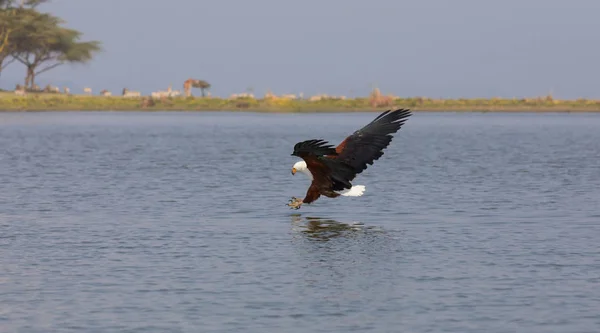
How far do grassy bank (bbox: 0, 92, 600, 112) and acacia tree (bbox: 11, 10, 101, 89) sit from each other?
3.76 metres

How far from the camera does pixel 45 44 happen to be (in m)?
108

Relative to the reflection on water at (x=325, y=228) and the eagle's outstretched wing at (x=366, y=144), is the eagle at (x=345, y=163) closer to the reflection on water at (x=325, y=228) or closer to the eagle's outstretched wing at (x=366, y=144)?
the eagle's outstretched wing at (x=366, y=144)

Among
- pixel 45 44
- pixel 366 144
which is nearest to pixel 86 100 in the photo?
pixel 45 44

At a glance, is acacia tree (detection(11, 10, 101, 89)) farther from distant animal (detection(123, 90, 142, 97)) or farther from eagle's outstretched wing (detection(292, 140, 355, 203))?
eagle's outstretched wing (detection(292, 140, 355, 203))

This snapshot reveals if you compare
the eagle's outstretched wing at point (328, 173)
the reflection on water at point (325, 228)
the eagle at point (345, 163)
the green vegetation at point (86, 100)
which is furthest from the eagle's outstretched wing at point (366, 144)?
the green vegetation at point (86, 100)

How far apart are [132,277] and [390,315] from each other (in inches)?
150

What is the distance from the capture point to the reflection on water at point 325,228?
19.6 metres

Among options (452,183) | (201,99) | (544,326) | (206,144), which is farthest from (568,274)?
(201,99)

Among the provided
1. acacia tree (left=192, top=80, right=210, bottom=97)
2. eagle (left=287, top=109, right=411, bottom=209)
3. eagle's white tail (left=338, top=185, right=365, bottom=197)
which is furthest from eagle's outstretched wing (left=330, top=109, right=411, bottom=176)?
acacia tree (left=192, top=80, right=210, bottom=97)

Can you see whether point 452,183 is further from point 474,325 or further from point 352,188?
point 474,325

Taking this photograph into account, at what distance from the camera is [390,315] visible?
42.3ft

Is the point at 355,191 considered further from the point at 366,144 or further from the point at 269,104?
the point at 269,104

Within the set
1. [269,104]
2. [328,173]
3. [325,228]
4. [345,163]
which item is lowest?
[269,104]

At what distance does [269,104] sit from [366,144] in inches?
3453
